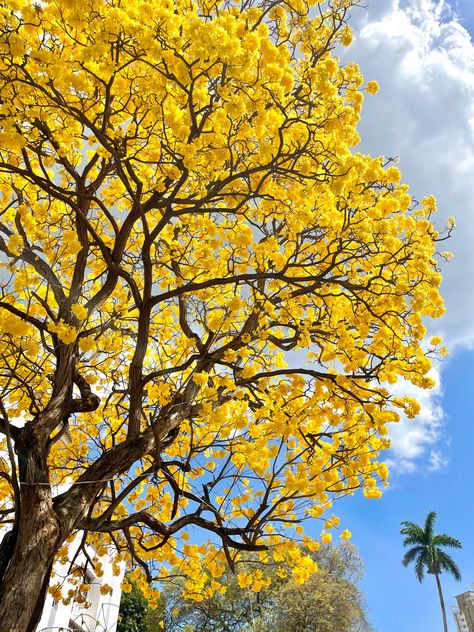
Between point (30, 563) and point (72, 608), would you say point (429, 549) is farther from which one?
point (30, 563)

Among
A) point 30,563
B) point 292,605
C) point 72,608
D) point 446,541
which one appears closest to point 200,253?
point 30,563

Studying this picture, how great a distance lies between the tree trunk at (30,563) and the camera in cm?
359

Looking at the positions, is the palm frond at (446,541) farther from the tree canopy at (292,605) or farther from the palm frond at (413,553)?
the tree canopy at (292,605)

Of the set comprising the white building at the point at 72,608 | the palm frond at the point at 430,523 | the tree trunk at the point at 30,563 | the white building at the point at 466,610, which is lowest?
the tree trunk at the point at 30,563

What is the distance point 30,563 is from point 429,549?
3297cm

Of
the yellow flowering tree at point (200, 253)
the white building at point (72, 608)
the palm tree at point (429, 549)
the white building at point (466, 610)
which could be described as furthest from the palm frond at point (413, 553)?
the yellow flowering tree at point (200, 253)

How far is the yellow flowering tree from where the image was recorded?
3.88 m

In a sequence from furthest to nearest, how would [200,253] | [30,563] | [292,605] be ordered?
[292,605] < [200,253] < [30,563]

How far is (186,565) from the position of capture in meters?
5.87

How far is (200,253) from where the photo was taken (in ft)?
18.0

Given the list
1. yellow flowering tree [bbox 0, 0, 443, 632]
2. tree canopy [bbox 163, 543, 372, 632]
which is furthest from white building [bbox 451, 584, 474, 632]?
yellow flowering tree [bbox 0, 0, 443, 632]

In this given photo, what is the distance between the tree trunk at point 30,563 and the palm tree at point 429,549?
32461 mm

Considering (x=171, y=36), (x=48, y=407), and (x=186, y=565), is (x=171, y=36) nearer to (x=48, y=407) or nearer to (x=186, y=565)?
(x=48, y=407)

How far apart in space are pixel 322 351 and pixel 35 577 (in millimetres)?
3009
